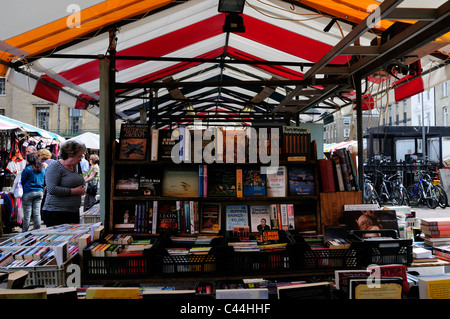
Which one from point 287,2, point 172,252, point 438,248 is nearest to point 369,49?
point 287,2

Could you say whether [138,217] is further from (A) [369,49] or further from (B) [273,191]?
(A) [369,49]

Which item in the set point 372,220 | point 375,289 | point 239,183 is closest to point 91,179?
point 239,183

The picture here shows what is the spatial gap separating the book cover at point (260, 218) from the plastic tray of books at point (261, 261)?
46cm

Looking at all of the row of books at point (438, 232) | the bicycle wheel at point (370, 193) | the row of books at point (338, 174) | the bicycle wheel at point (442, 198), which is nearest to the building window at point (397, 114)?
the bicycle wheel at point (442, 198)

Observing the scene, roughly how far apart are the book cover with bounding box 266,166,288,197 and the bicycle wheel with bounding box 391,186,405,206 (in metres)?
9.03

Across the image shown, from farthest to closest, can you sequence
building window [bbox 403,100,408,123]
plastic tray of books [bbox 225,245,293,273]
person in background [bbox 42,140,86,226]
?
building window [bbox 403,100,408,123], person in background [bbox 42,140,86,226], plastic tray of books [bbox 225,245,293,273]

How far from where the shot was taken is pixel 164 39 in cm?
418

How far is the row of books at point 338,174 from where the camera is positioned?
2961 millimetres

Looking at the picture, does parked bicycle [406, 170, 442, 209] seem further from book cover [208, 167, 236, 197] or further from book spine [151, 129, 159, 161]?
book spine [151, 129, 159, 161]

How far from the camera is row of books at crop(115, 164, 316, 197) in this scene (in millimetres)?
2928

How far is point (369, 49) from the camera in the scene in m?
2.46

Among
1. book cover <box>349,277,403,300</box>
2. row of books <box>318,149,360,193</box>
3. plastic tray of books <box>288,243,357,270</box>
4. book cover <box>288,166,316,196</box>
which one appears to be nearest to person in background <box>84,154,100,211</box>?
book cover <box>288,166,316,196</box>

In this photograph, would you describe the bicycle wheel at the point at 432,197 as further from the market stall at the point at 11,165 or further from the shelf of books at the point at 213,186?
the market stall at the point at 11,165

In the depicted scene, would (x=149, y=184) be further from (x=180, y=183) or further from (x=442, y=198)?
(x=442, y=198)
